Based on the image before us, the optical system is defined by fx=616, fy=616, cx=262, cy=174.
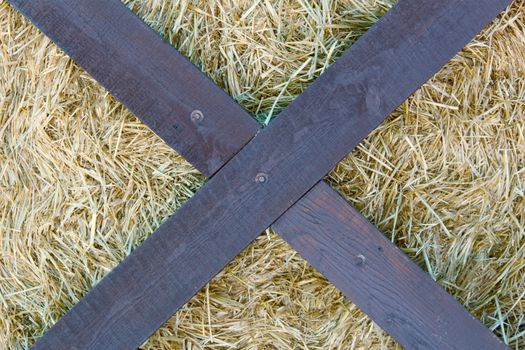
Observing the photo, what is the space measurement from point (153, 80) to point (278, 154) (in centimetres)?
32

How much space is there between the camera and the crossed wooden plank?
4.41ft

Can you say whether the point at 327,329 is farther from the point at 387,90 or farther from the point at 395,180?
the point at 387,90

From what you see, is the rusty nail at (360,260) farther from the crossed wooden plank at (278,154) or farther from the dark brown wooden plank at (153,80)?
the dark brown wooden plank at (153,80)

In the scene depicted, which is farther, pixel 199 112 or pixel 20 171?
pixel 20 171

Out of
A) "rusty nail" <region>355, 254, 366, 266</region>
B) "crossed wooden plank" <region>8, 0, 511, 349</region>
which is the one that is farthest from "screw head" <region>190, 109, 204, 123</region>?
"rusty nail" <region>355, 254, 366, 266</region>

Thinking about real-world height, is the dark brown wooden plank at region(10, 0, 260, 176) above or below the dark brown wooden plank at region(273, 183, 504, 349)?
above

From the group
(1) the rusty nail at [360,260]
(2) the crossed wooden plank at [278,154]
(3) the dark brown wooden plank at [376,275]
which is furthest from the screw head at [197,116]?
(1) the rusty nail at [360,260]

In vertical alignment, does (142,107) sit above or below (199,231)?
above

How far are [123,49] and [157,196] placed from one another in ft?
1.16

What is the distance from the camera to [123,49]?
4.51 feet

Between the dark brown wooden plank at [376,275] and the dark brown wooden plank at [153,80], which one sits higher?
the dark brown wooden plank at [153,80]

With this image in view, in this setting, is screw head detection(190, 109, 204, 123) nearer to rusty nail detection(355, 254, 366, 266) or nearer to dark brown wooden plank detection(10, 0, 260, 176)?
dark brown wooden plank detection(10, 0, 260, 176)

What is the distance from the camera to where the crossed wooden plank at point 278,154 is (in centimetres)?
134

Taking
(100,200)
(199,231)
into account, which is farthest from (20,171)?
(199,231)
